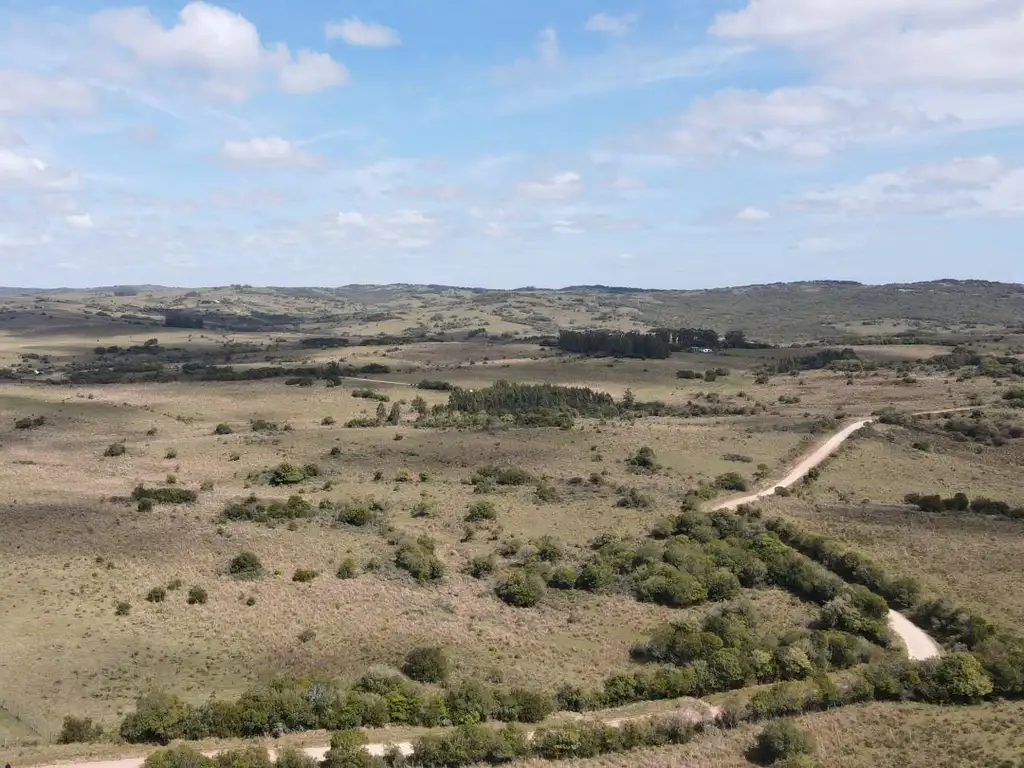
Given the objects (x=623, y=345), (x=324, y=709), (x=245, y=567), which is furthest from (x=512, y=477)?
(x=623, y=345)

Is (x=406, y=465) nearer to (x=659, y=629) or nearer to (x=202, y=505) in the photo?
(x=202, y=505)

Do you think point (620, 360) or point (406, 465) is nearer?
point (406, 465)

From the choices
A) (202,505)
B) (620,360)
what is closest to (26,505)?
(202,505)

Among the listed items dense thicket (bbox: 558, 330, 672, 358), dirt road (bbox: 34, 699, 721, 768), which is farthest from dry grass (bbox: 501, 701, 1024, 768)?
dense thicket (bbox: 558, 330, 672, 358)

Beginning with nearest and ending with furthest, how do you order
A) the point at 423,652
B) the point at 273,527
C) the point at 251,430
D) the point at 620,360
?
the point at 423,652 < the point at 273,527 < the point at 251,430 < the point at 620,360

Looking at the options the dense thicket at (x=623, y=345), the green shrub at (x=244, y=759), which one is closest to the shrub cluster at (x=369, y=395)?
the dense thicket at (x=623, y=345)

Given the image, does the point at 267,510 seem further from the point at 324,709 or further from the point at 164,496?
the point at 324,709

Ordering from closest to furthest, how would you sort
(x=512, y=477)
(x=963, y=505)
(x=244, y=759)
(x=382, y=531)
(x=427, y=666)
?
(x=244, y=759) → (x=427, y=666) → (x=382, y=531) → (x=963, y=505) → (x=512, y=477)
